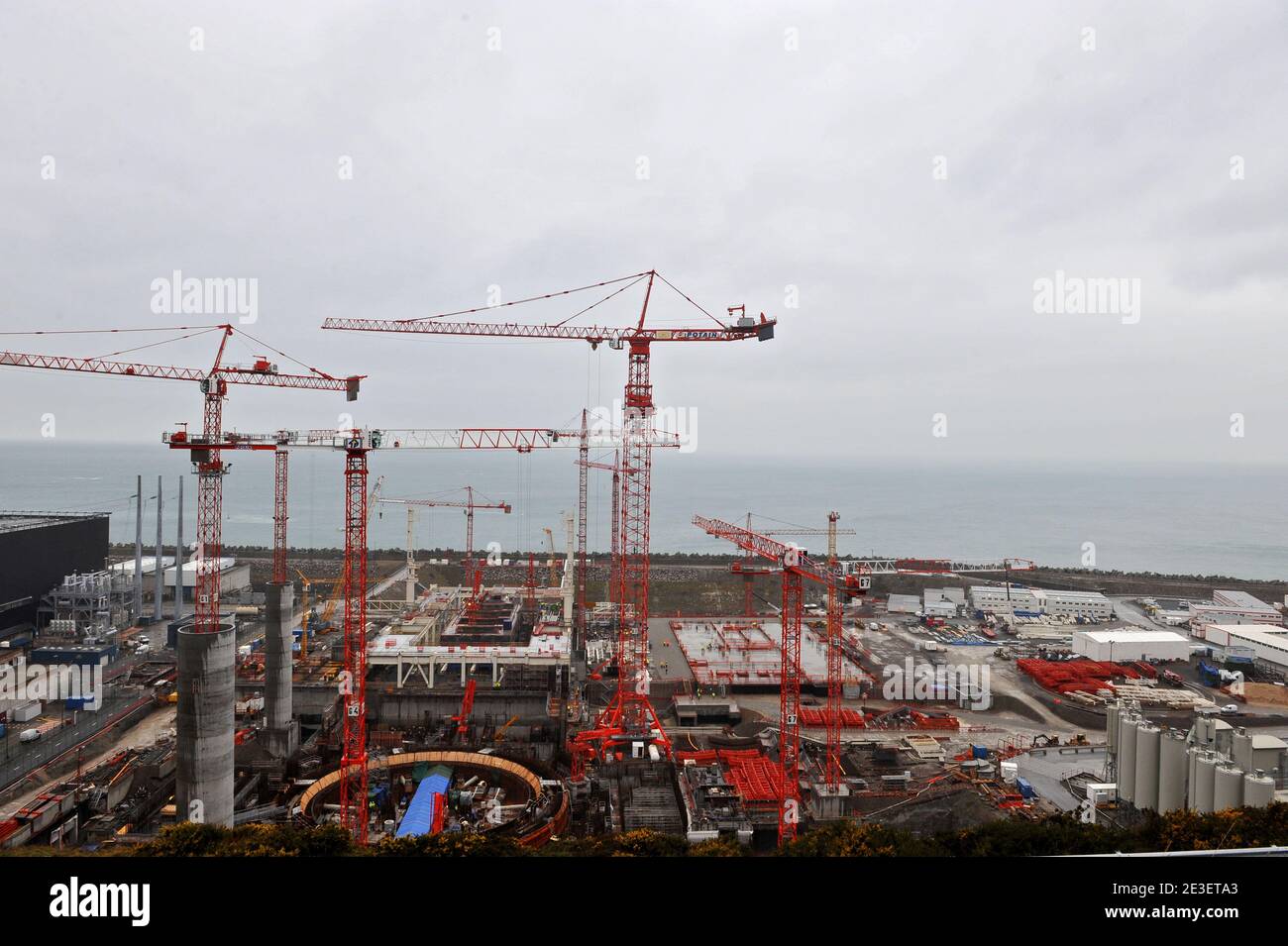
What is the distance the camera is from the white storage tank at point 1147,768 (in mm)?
14164

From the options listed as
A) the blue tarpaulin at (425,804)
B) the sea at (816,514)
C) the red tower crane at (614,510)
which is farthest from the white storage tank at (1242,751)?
the sea at (816,514)

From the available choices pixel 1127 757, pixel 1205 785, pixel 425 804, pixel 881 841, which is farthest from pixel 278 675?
pixel 1205 785

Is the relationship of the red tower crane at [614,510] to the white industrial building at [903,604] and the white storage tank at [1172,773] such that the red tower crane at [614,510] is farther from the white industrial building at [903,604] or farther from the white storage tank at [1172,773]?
the white storage tank at [1172,773]

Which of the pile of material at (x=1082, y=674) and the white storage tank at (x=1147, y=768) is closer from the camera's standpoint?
the white storage tank at (x=1147, y=768)

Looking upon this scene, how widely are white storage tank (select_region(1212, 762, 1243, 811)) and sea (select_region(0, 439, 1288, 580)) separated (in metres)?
31.0

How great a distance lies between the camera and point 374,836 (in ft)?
48.4

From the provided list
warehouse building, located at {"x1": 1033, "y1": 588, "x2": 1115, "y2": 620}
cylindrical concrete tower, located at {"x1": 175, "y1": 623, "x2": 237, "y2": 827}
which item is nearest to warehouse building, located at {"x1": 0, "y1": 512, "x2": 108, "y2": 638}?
cylindrical concrete tower, located at {"x1": 175, "y1": 623, "x2": 237, "y2": 827}

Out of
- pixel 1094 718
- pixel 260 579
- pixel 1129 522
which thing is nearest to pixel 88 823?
pixel 1094 718

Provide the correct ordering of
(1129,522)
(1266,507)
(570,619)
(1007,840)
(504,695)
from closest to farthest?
(1007,840) < (504,695) < (570,619) < (1129,522) < (1266,507)

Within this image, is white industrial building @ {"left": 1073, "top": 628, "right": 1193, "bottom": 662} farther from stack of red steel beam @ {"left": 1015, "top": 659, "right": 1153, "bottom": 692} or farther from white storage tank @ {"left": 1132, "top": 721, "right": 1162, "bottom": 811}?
white storage tank @ {"left": 1132, "top": 721, "right": 1162, "bottom": 811}

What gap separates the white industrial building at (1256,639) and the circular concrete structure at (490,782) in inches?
1110
